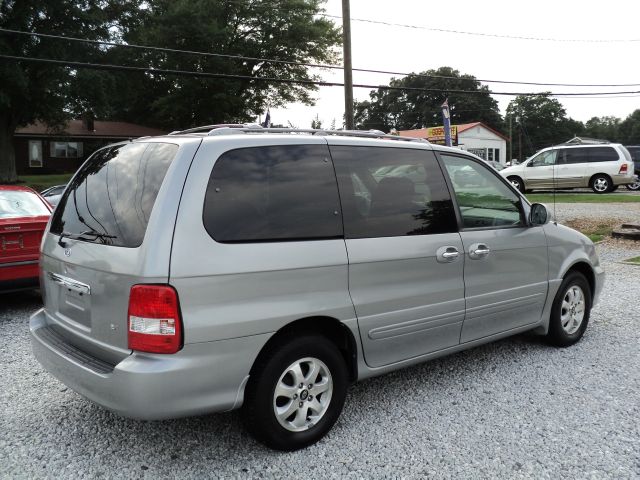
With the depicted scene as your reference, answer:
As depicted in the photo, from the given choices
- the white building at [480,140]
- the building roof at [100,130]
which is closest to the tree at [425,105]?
the white building at [480,140]

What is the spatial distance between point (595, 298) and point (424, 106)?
274 ft

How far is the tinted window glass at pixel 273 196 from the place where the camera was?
281 centimetres

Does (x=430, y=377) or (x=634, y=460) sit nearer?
(x=634, y=460)

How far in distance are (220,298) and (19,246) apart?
4.37 meters

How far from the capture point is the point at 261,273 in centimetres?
282

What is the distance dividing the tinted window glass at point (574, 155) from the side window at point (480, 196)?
707 inches

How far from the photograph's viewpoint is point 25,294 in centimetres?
752

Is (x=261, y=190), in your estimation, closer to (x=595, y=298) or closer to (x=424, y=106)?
(x=595, y=298)

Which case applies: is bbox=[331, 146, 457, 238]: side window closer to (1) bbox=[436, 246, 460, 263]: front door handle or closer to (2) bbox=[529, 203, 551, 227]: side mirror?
(1) bbox=[436, 246, 460, 263]: front door handle

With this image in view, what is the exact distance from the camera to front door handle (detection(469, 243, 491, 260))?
3849 mm

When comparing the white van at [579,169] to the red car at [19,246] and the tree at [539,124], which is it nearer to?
the red car at [19,246]

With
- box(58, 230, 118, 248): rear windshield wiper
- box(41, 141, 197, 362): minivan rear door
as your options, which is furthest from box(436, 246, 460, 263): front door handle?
box(58, 230, 118, 248): rear windshield wiper

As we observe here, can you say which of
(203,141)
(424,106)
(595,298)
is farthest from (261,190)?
(424,106)

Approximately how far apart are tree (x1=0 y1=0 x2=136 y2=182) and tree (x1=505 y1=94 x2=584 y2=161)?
71.0m
